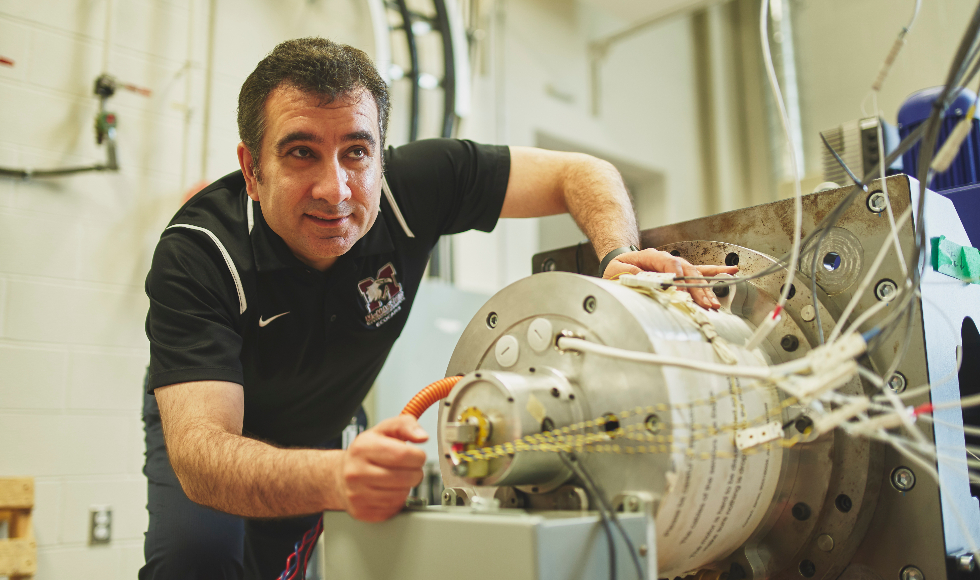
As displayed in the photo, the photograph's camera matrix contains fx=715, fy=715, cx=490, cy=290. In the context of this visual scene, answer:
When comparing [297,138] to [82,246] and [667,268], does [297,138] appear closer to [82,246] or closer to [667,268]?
[667,268]

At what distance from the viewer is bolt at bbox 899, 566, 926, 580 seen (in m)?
0.78

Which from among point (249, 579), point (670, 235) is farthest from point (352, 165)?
point (249, 579)

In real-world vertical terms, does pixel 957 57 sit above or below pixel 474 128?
below

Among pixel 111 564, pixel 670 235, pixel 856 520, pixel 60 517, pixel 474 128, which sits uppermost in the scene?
pixel 474 128

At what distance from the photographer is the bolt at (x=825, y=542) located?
0.81 metres

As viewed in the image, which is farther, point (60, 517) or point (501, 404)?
point (60, 517)

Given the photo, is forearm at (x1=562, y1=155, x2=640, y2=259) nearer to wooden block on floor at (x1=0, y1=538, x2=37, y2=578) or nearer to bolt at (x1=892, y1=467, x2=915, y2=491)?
bolt at (x1=892, y1=467, x2=915, y2=491)

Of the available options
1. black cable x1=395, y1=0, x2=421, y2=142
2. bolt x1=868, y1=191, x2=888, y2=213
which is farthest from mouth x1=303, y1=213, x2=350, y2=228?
black cable x1=395, y1=0, x2=421, y2=142

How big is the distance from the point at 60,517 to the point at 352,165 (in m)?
1.35

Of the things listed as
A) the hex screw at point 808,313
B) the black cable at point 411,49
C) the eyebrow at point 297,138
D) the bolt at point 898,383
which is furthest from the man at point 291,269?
the black cable at point 411,49

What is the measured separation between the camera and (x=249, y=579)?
1.51 metres

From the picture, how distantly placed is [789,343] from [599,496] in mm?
381

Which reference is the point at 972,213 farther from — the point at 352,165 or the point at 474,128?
the point at 474,128

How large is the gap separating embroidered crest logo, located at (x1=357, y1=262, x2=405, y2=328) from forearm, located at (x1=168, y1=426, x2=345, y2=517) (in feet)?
1.51
